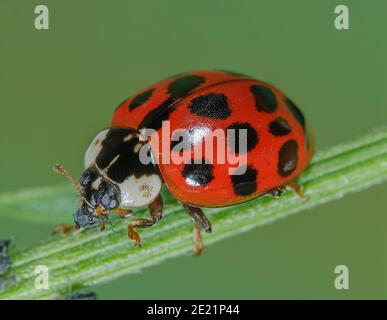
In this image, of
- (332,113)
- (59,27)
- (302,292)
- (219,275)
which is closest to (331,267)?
(302,292)

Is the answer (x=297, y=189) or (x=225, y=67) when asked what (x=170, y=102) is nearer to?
(x=297, y=189)

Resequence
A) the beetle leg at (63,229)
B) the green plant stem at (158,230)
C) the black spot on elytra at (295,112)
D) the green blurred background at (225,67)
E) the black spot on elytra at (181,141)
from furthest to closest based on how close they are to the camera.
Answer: the green blurred background at (225,67)
the black spot on elytra at (295,112)
the black spot on elytra at (181,141)
the beetle leg at (63,229)
the green plant stem at (158,230)

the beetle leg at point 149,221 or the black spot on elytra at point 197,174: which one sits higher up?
the black spot on elytra at point 197,174

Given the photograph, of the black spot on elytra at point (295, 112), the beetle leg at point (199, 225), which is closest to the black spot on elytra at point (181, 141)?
the beetle leg at point (199, 225)

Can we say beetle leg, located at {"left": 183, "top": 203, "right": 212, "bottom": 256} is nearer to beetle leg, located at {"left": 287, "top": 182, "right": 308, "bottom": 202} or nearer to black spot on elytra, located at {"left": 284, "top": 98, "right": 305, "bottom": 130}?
beetle leg, located at {"left": 287, "top": 182, "right": 308, "bottom": 202}

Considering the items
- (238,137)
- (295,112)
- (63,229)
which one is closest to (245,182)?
(238,137)

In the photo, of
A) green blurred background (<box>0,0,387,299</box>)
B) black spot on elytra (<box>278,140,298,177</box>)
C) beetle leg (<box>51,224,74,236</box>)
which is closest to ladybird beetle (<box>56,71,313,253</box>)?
black spot on elytra (<box>278,140,298,177</box>)

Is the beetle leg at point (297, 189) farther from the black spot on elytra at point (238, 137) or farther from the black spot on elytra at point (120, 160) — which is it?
the black spot on elytra at point (120, 160)
